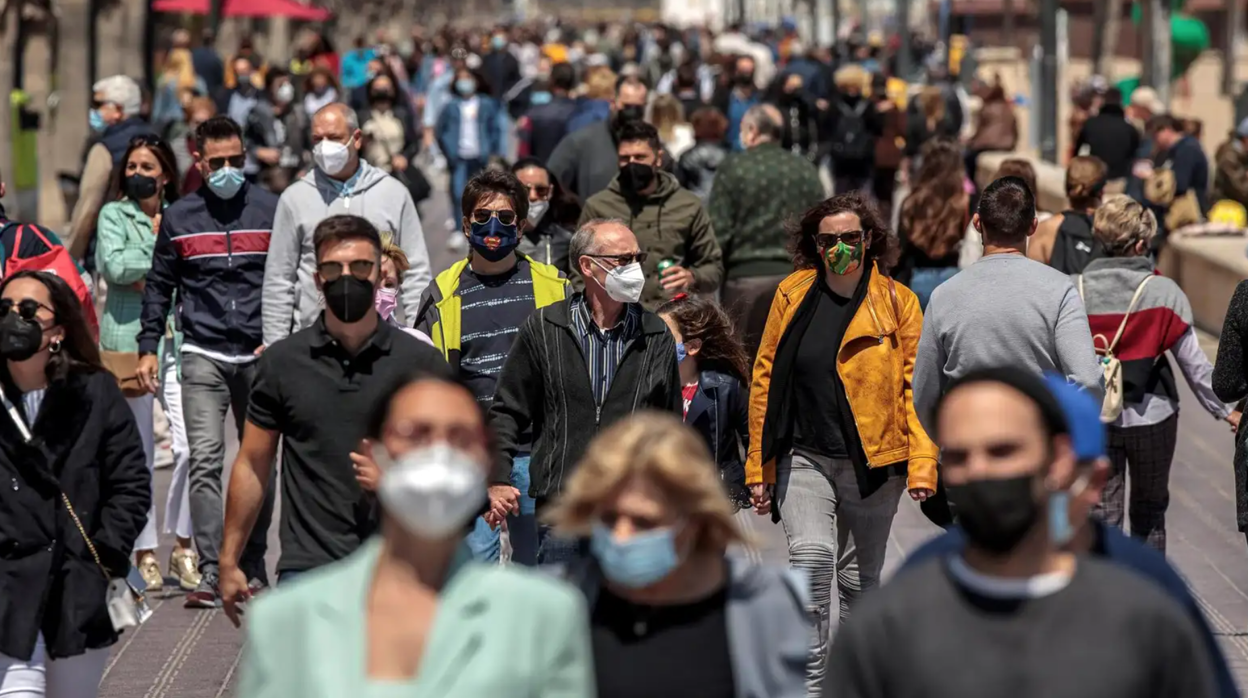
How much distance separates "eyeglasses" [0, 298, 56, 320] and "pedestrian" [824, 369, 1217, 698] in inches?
104

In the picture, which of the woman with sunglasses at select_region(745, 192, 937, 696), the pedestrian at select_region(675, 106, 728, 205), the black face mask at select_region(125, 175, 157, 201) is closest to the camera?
the woman with sunglasses at select_region(745, 192, 937, 696)

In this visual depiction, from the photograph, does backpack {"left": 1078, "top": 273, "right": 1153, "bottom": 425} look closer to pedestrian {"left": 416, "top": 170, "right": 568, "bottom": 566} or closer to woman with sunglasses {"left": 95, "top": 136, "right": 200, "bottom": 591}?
pedestrian {"left": 416, "top": 170, "right": 568, "bottom": 566}

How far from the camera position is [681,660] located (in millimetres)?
4129

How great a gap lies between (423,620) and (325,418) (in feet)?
6.29

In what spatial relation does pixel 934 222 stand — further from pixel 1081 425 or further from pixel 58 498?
pixel 1081 425

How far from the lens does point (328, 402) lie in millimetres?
5641

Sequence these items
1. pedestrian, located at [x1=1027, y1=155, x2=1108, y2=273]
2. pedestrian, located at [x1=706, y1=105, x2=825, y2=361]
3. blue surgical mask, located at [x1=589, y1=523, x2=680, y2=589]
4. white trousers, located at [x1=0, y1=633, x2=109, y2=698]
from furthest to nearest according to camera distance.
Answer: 1. pedestrian, located at [x1=706, y1=105, x2=825, y2=361]
2. pedestrian, located at [x1=1027, y1=155, x2=1108, y2=273]
3. white trousers, located at [x1=0, y1=633, x2=109, y2=698]
4. blue surgical mask, located at [x1=589, y1=523, x2=680, y2=589]

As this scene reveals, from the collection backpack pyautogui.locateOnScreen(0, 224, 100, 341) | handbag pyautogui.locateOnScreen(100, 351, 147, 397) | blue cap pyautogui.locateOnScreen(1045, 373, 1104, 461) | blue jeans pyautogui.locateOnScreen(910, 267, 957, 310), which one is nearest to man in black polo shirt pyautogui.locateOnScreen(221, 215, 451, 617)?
blue cap pyautogui.locateOnScreen(1045, 373, 1104, 461)

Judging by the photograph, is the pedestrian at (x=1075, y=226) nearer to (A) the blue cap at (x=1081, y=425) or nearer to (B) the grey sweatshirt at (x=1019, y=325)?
(B) the grey sweatshirt at (x=1019, y=325)

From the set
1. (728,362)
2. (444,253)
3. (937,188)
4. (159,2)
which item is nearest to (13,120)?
(444,253)

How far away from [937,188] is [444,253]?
34.5 feet

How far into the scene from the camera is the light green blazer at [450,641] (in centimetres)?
371

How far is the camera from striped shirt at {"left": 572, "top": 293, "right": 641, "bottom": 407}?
666 cm

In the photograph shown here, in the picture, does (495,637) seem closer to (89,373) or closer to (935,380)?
(89,373)
